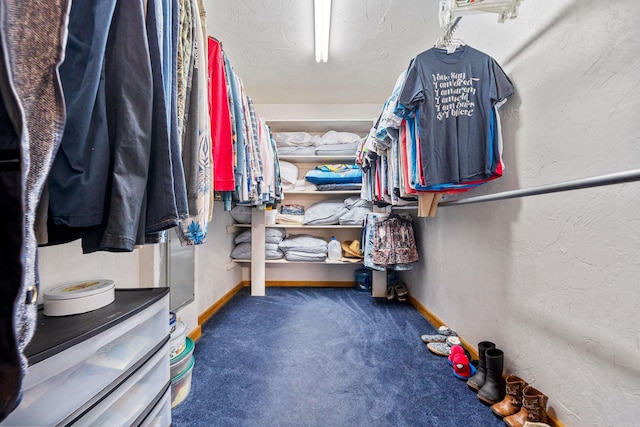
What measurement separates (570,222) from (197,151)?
1.21 m

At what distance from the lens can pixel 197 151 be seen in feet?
2.36

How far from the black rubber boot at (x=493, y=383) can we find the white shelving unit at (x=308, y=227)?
51.9 inches

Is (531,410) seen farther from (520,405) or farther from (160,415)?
(160,415)

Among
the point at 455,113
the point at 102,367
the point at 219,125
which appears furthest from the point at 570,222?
the point at 102,367

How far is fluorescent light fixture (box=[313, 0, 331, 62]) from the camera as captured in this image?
1.32 meters

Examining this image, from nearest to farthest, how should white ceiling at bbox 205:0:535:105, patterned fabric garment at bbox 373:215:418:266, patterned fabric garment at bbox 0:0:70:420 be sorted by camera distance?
patterned fabric garment at bbox 0:0:70:420 → white ceiling at bbox 205:0:535:105 → patterned fabric garment at bbox 373:215:418:266

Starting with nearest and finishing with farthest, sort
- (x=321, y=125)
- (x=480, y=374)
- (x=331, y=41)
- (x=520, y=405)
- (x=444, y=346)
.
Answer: (x=520, y=405) → (x=480, y=374) → (x=444, y=346) → (x=331, y=41) → (x=321, y=125)

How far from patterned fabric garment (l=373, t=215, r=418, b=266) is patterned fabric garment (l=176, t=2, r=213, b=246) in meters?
1.52

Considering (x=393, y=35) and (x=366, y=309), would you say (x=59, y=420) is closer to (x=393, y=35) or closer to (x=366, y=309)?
(x=366, y=309)

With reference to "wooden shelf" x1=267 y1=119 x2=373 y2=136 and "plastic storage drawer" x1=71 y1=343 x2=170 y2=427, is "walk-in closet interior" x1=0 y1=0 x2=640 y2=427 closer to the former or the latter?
"plastic storage drawer" x1=71 y1=343 x2=170 y2=427

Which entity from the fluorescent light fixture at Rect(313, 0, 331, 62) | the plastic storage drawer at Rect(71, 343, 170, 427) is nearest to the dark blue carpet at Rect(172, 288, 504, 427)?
the plastic storage drawer at Rect(71, 343, 170, 427)

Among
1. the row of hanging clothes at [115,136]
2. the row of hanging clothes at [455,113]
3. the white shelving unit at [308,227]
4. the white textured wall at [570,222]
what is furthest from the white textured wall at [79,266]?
the white textured wall at [570,222]

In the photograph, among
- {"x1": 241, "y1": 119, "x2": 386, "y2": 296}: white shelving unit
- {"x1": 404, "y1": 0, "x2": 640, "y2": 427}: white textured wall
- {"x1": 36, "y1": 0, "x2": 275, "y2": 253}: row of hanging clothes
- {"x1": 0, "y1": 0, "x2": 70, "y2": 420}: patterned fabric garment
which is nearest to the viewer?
{"x1": 0, "y1": 0, "x2": 70, "y2": 420}: patterned fabric garment

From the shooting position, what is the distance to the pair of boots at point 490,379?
1.04m
